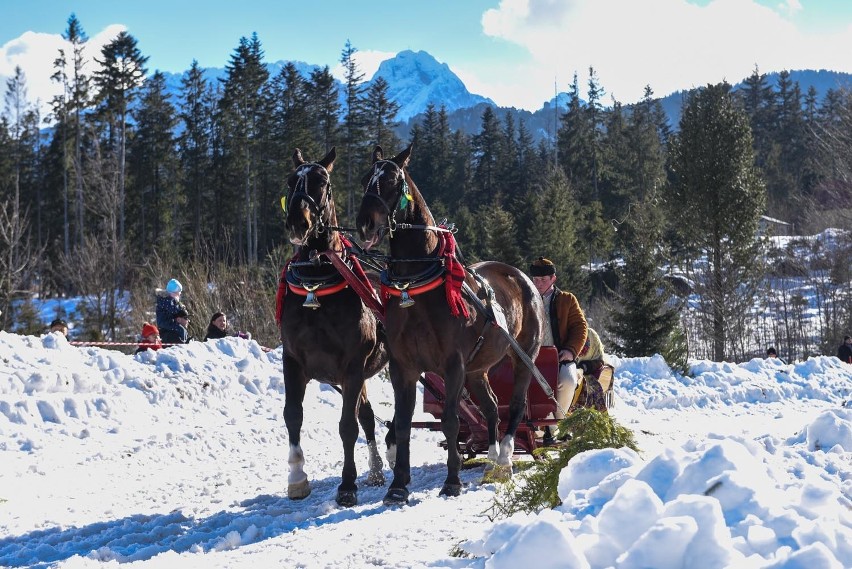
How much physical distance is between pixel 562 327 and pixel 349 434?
3.21 m

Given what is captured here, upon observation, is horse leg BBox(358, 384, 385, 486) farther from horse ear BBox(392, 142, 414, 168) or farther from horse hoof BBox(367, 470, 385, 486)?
horse ear BBox(392, 142, 414, 168)

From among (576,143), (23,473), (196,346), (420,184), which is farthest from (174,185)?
(23,473)

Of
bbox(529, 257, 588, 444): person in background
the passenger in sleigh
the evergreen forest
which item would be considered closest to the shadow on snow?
bbox(529, 257, 588, 444): person in background

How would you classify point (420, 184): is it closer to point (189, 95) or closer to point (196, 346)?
point (189, 95)

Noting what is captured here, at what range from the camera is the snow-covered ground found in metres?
3.25

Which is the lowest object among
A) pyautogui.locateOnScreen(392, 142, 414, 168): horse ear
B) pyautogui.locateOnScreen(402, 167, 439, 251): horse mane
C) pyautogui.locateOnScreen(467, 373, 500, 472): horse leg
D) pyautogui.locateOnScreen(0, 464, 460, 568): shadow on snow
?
pyautogui.locateOnScreen(0, 464, 460, 568): shadow on snow

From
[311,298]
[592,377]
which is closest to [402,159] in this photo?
[311,298]

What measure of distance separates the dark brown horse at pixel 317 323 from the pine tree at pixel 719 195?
2445cm

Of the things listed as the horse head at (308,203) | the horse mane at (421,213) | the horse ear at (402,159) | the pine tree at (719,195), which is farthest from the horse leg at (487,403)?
the pine tree at (719,195)

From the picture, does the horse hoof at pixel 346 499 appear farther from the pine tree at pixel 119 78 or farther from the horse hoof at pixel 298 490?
the pine tree at pixel 119 78

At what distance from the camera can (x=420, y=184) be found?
6506cm

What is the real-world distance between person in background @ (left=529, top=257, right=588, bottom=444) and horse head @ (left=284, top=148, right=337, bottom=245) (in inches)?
114

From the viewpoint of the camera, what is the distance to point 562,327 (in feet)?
30.5

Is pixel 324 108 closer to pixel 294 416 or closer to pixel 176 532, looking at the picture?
pixel 294 416
